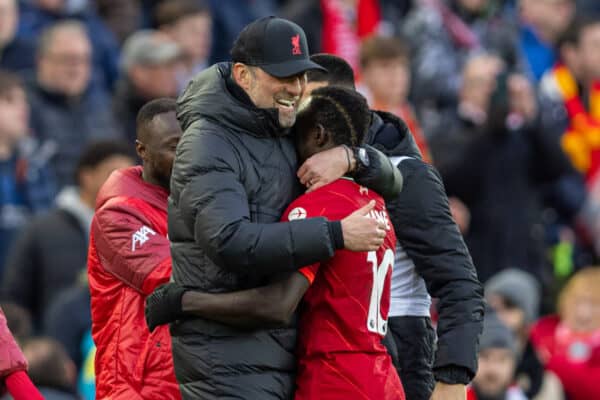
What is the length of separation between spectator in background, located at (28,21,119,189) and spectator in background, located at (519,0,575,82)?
4.36m

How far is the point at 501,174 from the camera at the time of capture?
1136cm

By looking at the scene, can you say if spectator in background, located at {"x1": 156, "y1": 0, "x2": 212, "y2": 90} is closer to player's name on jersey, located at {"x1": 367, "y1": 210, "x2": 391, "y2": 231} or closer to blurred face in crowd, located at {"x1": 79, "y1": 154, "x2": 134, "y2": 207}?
blurred face in crowd, located at {"x1": 79, "y1": 154, "x2": 134, "y2": 207}

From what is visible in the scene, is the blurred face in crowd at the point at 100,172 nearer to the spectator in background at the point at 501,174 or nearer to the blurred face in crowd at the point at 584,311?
the spectator in background at the point at 501,174

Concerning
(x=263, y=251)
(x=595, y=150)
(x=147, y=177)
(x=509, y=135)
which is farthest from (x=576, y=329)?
(x=263, y=251)

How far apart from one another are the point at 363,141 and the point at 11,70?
640cm

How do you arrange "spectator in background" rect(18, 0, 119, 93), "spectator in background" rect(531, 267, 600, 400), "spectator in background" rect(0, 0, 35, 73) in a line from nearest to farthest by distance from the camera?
"spectator in background" rect(531, 267, 600, 400), "spectator in background" rect(0, 0, 35, 73), "spectator in background" rect(18, 0, 119, 93)

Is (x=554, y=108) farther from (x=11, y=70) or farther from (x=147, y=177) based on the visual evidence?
(x=147, y=177)

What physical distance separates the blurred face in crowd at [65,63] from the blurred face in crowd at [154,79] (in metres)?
0.41

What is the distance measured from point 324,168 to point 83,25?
703cm

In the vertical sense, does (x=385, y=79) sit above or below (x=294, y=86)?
below

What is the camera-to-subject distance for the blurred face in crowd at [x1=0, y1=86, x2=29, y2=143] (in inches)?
404

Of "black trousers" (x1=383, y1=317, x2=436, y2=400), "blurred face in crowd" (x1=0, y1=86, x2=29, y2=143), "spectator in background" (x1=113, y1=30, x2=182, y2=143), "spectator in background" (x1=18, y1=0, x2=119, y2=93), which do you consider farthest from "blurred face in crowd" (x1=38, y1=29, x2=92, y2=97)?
"black trousers" (x1=383, y1=317, x2=436, y2=400)

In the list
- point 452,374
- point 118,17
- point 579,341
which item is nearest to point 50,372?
point 452,374

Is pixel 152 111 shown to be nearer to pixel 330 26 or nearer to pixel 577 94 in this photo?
pixel 330 26
